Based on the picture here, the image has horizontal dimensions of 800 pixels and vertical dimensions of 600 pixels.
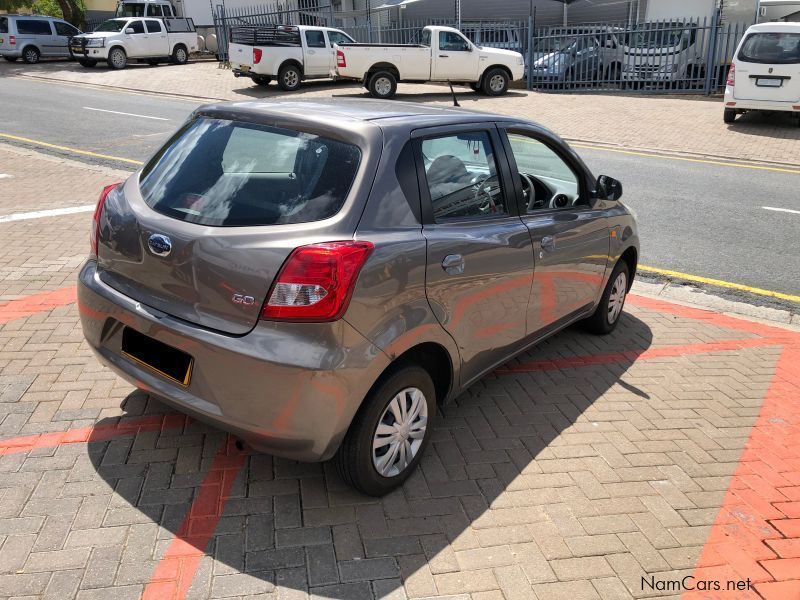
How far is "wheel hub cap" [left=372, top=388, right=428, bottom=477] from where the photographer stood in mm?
3242

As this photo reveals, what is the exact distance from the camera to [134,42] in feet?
87.2

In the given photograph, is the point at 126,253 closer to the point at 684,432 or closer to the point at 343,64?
the point at 684,432

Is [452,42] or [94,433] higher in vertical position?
[452,42]

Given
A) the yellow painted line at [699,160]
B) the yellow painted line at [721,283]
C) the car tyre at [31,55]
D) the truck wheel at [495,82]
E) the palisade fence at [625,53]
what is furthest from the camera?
the car tyre at [31,55]

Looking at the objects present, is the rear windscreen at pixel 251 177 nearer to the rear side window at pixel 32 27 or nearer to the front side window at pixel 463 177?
the front side window at pixel 463 177

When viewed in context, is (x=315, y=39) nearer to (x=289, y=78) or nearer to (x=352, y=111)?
(x=289, y=78)

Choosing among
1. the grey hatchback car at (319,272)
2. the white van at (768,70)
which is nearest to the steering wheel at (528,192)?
the grey hatchback car at (319,272)

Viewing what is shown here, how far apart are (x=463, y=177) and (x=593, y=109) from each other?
15.6 m

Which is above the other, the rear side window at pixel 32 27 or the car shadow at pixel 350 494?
the rear side window at pixel 32 27

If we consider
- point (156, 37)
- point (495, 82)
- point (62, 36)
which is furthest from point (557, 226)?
point (62, 36)

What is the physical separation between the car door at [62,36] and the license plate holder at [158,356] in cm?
3093

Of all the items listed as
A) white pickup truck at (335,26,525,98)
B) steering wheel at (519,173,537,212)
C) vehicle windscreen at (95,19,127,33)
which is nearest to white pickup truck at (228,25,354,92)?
white pickup truck at (335,26,525,98)

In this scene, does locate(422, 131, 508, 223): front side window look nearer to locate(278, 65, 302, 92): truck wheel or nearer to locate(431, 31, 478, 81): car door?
locate(431, 31, 478, 81): car door

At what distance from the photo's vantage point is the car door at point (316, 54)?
21.3m
